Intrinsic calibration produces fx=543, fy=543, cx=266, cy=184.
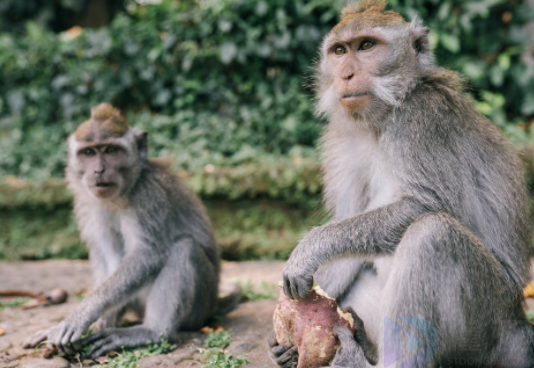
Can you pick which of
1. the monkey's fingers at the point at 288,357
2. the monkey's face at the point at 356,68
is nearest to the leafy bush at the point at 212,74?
the monkey's face at the point at 356,68

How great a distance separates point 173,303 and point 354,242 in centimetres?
186

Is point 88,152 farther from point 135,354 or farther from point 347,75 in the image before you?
point 347,75

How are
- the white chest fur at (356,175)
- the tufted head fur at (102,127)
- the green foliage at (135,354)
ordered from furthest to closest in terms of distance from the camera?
the tufted head fur at (102,127) → the green foliage at (135,354) → the white chest fur at (356,175)

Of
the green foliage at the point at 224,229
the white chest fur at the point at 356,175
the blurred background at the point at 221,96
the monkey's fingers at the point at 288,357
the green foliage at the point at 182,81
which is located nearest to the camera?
the monkey's fingers at the point at 288,357

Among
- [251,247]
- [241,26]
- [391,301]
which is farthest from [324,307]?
[241,26]

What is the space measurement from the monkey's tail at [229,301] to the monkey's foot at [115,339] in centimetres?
90

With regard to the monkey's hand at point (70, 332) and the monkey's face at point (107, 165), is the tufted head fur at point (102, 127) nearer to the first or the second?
the monkey's face at point (107, 165)

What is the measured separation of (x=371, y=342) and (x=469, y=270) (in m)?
0.92

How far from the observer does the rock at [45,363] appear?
12.8ft

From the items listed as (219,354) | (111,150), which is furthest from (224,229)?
(219,354)

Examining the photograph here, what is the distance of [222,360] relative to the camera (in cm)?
379

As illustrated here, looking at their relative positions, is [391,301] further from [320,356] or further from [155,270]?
[155,270]

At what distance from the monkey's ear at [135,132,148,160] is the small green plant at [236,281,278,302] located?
1715mm

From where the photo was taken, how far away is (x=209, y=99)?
10.1 metres
